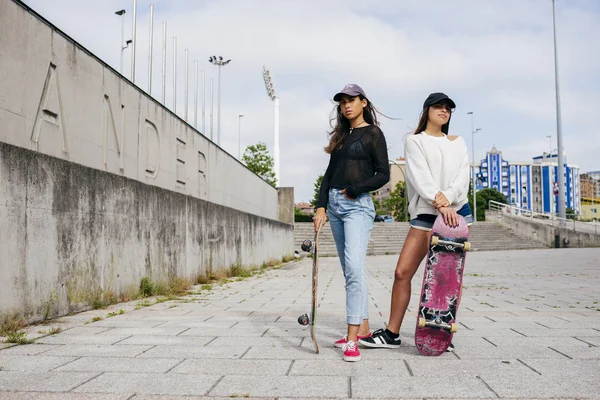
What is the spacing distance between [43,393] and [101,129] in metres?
6.54

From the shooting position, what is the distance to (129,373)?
10.7 ft

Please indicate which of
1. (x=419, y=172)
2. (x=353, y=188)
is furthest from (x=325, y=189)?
(x=419, y=172)

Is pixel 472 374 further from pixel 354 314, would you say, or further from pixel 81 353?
pixel 81 353

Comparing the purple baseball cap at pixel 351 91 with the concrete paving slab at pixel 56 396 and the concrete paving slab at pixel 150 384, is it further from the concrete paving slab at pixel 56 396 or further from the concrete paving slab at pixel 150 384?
the concrete paving slab at pixel 56 396

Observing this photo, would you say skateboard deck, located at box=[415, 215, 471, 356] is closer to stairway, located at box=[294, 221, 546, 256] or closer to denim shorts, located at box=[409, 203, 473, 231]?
denim shorts, located at box=[409, 203, 473, 231]

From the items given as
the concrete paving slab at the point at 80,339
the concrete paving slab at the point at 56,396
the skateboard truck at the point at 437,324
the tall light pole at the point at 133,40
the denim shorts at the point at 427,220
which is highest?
the tall light pole at the point at 133,40

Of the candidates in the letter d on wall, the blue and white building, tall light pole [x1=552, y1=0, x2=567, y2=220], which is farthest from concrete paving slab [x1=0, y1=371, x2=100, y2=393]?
the blue and white building

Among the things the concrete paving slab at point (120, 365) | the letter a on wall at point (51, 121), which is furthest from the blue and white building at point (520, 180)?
the concrete paving slab at point (120, 365)

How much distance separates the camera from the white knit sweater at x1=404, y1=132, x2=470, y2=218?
3.84m

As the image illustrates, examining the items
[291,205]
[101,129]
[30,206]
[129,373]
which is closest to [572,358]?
[129,373]

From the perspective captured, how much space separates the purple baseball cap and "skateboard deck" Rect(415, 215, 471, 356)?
1048 mm

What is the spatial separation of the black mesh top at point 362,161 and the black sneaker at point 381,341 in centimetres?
105

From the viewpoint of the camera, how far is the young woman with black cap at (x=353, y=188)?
3.76 m

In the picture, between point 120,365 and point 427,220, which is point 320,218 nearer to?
point 427,220
